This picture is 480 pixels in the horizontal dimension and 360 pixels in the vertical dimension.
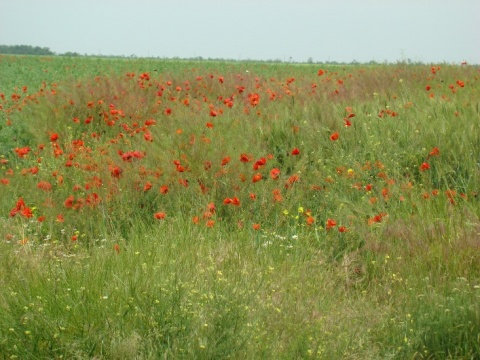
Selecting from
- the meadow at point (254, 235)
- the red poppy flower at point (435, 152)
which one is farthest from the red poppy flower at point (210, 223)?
the red poppy flower at point (435, 152)

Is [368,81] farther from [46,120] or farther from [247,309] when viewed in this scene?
[247,309]

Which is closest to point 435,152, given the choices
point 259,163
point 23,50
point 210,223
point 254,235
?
point 259,163

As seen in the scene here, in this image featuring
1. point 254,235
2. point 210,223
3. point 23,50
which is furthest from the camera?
point 23,50

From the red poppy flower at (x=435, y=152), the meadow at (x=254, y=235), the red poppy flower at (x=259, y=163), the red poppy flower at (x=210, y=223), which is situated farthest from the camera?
the red poppy flower at (x=435, y=152)

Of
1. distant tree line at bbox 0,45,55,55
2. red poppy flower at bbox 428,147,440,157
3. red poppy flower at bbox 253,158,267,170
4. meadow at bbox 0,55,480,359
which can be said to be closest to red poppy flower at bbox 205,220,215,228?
meadow at bbox 0,55,480,359

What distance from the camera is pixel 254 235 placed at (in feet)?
18.8

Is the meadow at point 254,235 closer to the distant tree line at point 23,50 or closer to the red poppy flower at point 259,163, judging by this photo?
the red poppy flower at point 259,163

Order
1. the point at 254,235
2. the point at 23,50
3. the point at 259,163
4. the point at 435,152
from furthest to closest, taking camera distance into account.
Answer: the point at 23,50 < the point at 435,152 < the point at 259,163 < the point at 254,235

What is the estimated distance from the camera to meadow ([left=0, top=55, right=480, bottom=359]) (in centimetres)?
383

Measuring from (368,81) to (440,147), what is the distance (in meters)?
5.14

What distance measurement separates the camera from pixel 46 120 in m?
10.9

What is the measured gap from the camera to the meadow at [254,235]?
12.6 feet

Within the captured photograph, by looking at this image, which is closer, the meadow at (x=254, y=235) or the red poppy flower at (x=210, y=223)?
the meadow at (x=254, y=235)

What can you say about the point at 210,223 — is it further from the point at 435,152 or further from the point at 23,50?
the point at 23,50
